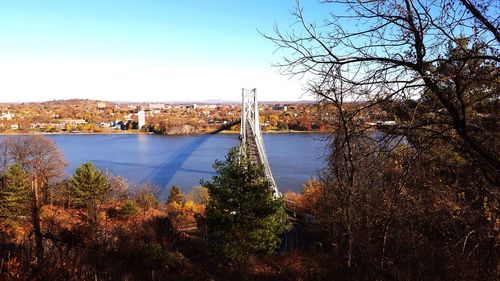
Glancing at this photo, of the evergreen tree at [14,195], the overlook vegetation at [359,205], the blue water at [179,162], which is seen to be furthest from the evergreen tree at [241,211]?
the blue water at [179,162]

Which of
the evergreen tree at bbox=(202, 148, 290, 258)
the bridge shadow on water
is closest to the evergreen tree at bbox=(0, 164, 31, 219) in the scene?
the evergreen tree at bbox=(202, 148, 290, 258)

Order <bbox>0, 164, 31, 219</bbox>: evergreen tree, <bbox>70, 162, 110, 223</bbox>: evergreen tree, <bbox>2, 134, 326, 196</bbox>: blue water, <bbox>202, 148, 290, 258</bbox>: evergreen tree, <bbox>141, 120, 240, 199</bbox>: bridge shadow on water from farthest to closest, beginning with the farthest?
<bbox>2, 134, 326, 196</bbox>: blue water < <bbox>141, 120, 240, 199</bbox>: bridge shadow on water < <bbox>70, 162, 110, 223</bbox>: evergreen tree < <bbox>0, 164, 31, 219</bbox>: evergreen tree < <bbox>202, 148, 290, 258</bbox>: evergreen tree

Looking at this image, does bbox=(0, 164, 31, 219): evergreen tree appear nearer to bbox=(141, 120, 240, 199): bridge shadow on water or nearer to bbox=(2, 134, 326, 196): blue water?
bbox=(141, 120, 240, 199): bridge shadow on water

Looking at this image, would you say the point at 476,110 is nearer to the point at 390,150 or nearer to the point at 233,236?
the point at 390,150

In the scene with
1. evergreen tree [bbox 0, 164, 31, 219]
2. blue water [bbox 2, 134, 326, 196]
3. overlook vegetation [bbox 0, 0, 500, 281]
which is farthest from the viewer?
blue water [bbox 2, 134, 326, 196]

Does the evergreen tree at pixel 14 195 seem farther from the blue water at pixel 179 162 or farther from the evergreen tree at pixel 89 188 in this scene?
the blue water at pixel 179 162

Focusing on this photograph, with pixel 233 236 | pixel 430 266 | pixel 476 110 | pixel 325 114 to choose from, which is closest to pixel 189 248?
pixel 233 236
